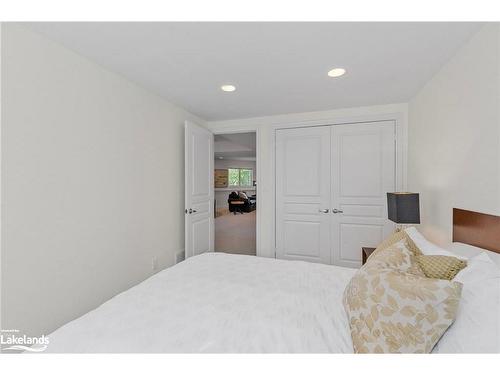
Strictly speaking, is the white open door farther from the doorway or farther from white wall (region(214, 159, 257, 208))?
Result: white wall (region(214, 159, 257, 208))

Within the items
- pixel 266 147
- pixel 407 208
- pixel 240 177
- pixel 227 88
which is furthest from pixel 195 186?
pixel 240 177

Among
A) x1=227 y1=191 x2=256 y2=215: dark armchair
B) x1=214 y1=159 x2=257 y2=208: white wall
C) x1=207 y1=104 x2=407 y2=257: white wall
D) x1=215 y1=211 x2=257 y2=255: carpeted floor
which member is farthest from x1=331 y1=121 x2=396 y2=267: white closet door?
x1=214 y1=159 x2=257 y2=208: white wall

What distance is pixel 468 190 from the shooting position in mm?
1652

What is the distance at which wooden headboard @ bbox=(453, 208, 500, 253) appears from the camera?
4.34 ft

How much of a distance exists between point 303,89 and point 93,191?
2.29 meters

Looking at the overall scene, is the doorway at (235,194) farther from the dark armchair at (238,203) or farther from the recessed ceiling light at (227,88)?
the recessed ceiling light at (227,88)

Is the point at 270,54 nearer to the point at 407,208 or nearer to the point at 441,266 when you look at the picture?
A: the point at 441,266

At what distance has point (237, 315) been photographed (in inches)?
46.7

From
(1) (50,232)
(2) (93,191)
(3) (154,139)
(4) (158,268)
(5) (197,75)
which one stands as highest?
Answer: (5) (197,75)

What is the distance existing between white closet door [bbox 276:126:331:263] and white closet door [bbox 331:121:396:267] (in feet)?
0.41

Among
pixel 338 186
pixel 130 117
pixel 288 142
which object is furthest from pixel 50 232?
pixel 338 186

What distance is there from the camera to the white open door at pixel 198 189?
312 centimetres

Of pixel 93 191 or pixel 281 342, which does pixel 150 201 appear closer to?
pixel 93 191

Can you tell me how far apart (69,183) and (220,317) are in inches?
61.4
